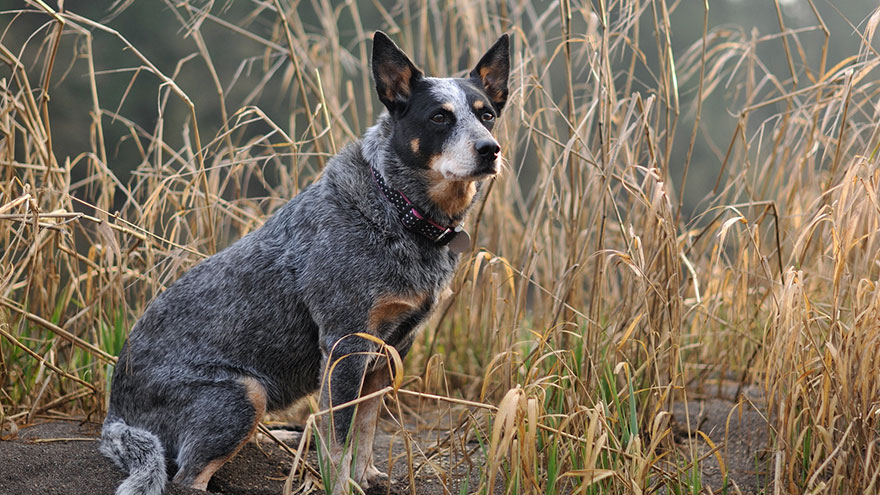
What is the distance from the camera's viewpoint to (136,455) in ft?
7.53

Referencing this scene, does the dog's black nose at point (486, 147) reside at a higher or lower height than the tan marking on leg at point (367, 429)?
higher

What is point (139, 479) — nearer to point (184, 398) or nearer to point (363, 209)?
point (184, 398)

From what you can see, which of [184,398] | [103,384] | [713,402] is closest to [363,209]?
[184,398]

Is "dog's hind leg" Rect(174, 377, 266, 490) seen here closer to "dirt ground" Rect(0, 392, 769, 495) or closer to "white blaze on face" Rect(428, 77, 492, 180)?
"dirt ground" Rect(0, 392, 769, 495)

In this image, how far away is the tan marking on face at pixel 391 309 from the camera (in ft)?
7.84

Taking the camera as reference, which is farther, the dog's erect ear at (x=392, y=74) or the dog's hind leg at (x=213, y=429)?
the dog's erect ear at (x=392, y=74)

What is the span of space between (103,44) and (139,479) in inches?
327

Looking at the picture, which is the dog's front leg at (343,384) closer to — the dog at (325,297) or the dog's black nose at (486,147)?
the dog at (325,297)

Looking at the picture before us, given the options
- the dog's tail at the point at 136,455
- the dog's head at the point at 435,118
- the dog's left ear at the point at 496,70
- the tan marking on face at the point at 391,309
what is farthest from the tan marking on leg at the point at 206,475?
the dog's left ear at the point at 496,70

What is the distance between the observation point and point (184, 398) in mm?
2410

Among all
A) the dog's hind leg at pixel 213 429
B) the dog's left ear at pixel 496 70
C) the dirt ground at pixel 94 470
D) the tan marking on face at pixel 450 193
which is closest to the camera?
the dirt ground at pixel 94 470

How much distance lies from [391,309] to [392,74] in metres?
0.77

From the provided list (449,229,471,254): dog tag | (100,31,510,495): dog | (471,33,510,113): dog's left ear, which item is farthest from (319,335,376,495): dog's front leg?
(471,33,510,113): dog's left ear

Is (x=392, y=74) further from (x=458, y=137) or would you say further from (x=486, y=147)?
(x=486, y=147)
